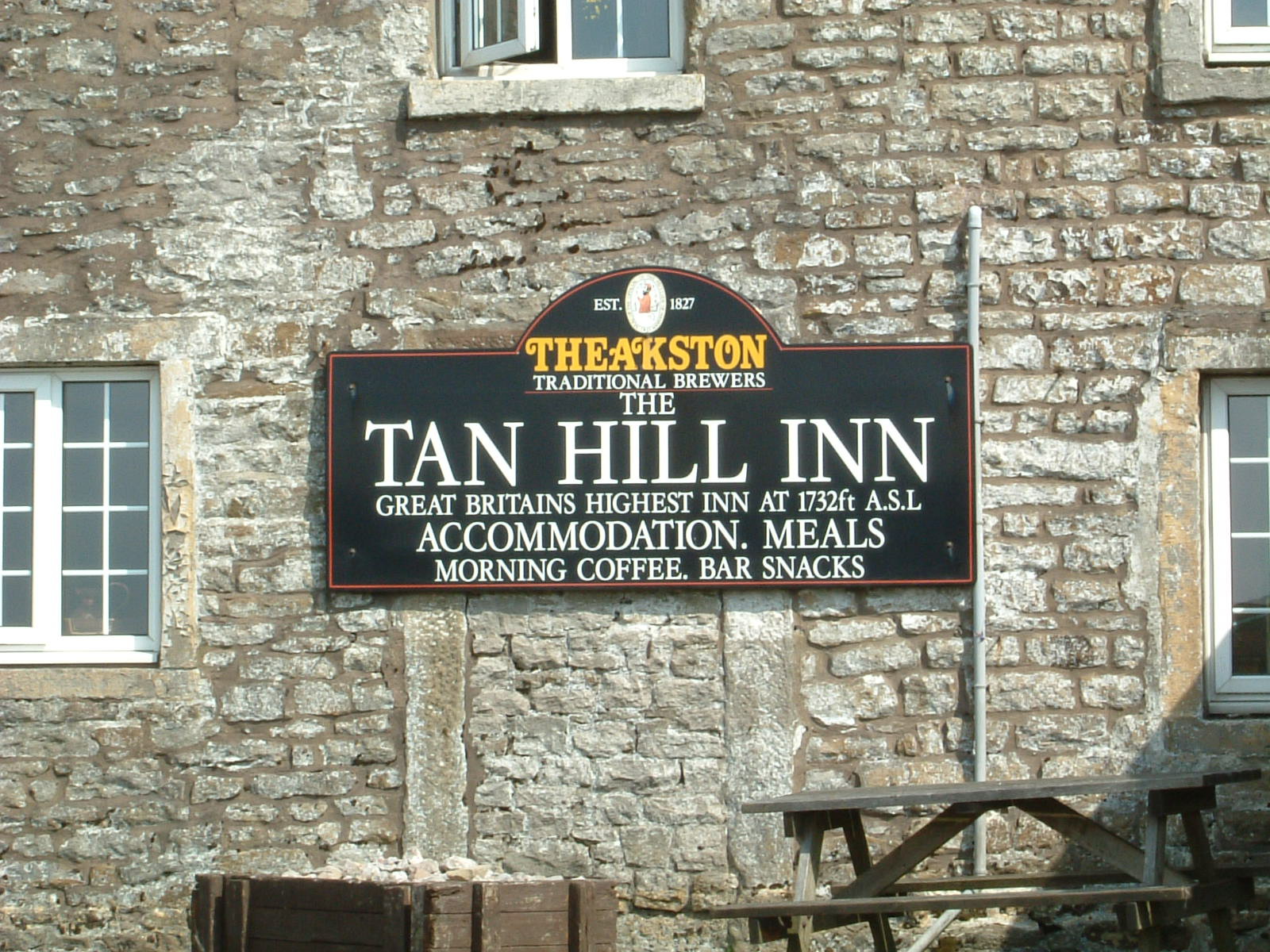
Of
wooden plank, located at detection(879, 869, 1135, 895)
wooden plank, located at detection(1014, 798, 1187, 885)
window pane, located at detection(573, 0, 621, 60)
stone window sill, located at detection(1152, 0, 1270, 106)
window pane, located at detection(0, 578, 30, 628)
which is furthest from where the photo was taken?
window pane, located at detection(573, 0, 621, 60)

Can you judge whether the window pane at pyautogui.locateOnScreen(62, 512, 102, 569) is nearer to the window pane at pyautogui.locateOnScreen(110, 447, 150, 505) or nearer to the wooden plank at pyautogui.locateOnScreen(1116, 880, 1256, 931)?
the window pane at pyautogui.locateOnScreen(110, 447, 150, 505)

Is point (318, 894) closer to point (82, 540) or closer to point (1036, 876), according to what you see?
point (82, 540)

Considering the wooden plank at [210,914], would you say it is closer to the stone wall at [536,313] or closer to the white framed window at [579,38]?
the stone wall at [536,313]

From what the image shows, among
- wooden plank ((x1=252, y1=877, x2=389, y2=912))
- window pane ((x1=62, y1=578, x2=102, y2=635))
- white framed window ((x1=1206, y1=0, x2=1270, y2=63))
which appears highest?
white framed window ((x1=1206, y1=0, x2=1270, y2=63))

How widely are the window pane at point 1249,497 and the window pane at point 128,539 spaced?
4.46m

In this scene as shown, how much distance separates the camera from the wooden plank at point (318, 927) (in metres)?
4.79

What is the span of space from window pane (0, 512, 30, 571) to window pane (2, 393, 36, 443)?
32 cm

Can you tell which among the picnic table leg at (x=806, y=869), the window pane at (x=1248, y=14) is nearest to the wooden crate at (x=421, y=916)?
the picnic table leg at (x=806, y=869)

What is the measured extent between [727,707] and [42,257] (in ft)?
11.0

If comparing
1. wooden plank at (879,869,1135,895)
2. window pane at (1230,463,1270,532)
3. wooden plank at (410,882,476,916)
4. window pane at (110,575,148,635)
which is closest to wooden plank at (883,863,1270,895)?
wooden plank at (879,869,1135,895)

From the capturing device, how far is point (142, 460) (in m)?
6.63

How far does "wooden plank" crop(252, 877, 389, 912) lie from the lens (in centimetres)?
481

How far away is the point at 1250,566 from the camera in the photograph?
6348 mm

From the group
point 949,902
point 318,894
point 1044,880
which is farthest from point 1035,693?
point 318,894
